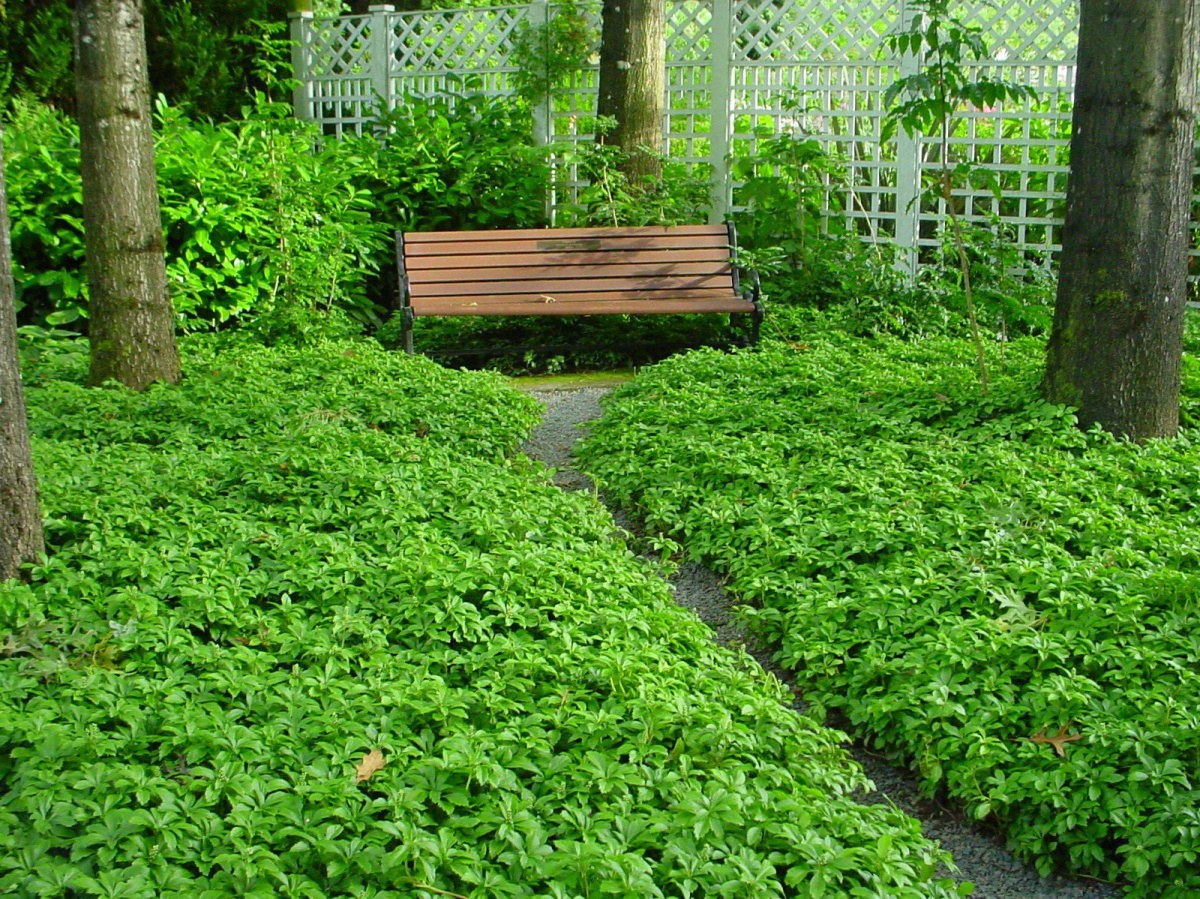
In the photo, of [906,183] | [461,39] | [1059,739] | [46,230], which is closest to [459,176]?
[461,39]

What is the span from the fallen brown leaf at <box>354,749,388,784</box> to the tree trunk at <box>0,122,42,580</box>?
1.48 m

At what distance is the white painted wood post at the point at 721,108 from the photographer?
9617mm

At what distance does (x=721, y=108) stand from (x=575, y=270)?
218 centimetres

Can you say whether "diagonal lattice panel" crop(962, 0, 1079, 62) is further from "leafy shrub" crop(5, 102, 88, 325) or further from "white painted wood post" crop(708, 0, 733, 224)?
"leafy shrub" crop(5, 102, 88, 325)

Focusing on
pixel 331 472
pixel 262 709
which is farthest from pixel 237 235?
pixel 262 709

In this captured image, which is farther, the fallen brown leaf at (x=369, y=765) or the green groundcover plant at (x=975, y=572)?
the green groundcover plant at (x=975, y=572)

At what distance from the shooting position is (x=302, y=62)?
1186 centimetres

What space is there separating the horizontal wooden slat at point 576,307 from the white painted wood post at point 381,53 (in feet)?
12.7

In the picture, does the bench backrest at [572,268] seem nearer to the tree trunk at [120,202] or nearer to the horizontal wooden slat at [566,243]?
Answer: the horizontal wooden slat at [566,243]

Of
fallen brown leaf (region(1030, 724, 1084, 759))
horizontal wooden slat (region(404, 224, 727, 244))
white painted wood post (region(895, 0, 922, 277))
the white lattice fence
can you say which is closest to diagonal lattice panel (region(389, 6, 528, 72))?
the white lattice fence

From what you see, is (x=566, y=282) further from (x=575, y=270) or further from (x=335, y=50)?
(x=335, y=50)

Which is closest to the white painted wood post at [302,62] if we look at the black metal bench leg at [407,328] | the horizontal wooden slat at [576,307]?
the horizontal wooden slat at [576,307]

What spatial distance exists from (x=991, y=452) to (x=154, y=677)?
3372mm

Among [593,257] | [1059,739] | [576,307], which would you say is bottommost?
[1059,739]
